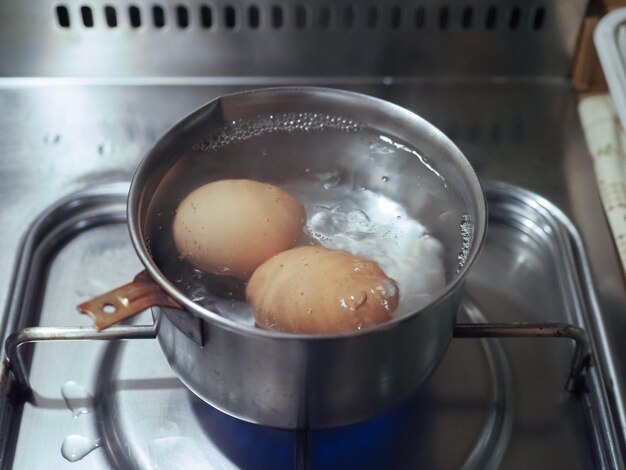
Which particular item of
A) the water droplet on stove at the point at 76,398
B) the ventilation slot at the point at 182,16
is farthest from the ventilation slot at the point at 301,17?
the water droplet on stove at the point at 76,398

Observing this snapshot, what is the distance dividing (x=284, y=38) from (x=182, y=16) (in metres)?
0.12

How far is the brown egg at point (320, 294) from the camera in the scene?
564mm

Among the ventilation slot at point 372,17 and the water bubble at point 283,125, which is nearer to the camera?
the water bubble at point 283,125

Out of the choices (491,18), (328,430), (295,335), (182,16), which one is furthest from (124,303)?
(491,18)

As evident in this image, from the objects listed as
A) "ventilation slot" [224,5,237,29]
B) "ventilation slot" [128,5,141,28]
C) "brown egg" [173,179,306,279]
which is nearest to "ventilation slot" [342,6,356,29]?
"ventilation slot" [224,5,237,29]

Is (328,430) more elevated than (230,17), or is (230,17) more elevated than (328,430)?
(230,17)

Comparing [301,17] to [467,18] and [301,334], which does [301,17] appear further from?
[301,334]

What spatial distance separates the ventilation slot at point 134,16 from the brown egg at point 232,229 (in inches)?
13.5

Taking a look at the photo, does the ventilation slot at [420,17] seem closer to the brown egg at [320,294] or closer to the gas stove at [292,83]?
the gas stove at [292,83]

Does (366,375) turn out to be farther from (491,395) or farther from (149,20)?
(149,20)

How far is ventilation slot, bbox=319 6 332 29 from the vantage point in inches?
35.6

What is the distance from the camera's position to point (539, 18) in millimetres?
926

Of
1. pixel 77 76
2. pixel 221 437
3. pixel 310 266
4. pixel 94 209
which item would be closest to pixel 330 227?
pixel 310 266

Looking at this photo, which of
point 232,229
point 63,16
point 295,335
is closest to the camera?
point 295,335
